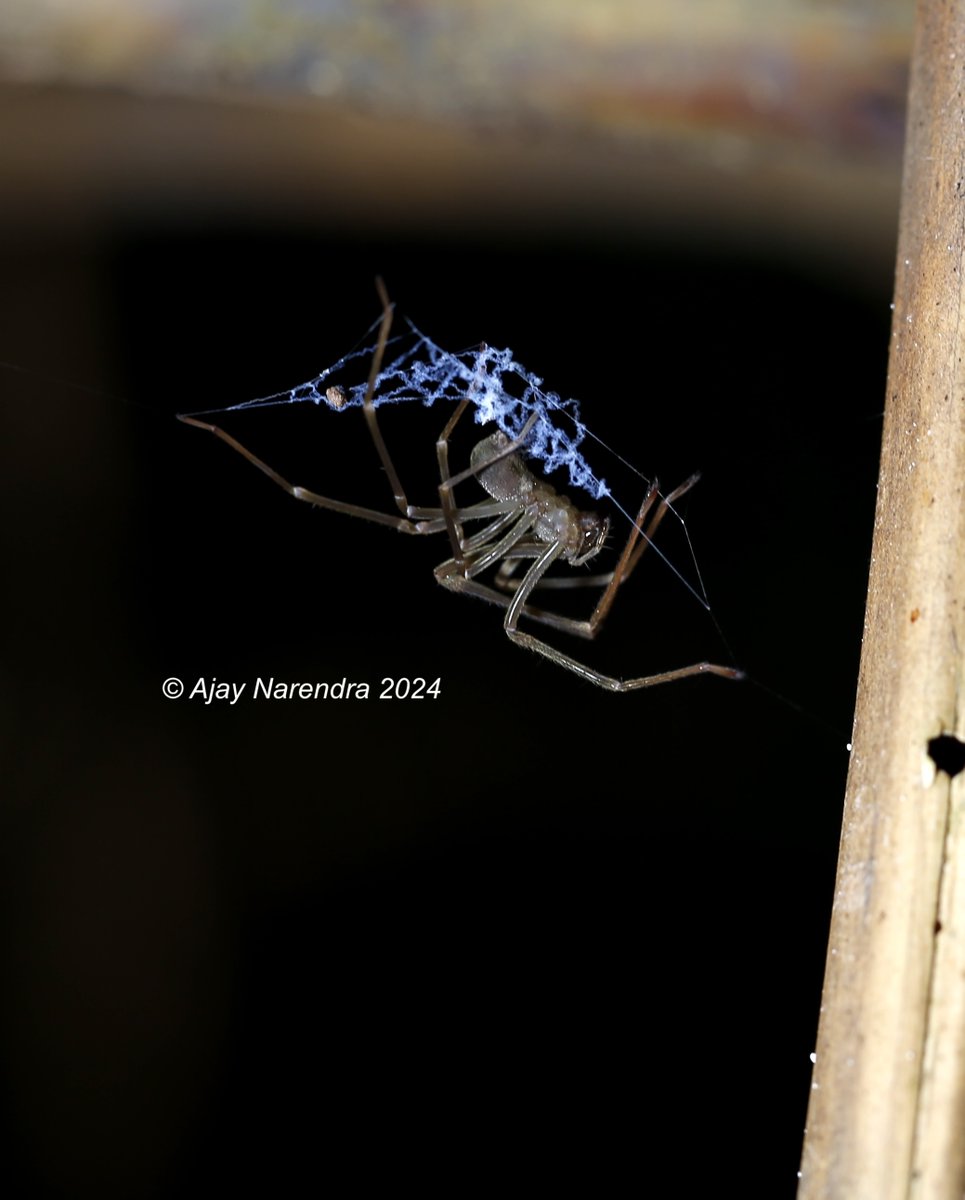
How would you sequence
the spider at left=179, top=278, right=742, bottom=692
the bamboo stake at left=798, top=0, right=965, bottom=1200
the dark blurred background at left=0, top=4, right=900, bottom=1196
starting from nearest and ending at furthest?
the bamboo stake at left=798, top=0, right=965, bottom=1200 < the spider at left=179, top=278, right=742, bottom=692 < the dark blurred background at left=0, top=4, right=900, bottom=1196

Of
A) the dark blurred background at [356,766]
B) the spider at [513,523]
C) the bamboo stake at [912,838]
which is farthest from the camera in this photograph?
the dark blurred background at [356,766]

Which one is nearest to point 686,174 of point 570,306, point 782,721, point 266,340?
point 570,306

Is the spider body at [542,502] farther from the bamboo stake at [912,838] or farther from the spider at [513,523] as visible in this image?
the bamboo stake at [912,838]

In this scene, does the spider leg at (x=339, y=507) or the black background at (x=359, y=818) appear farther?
the black background at (x=359, y=818)

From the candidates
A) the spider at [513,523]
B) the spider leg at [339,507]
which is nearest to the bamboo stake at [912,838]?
the spider at [513,523]

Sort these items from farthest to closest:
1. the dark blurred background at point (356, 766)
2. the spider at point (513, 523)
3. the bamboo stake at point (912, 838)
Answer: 1. the dark blurred background at point (356, 766)
2. the spider at point (513, 523)
3. the bamboo stake at point (912, 838)

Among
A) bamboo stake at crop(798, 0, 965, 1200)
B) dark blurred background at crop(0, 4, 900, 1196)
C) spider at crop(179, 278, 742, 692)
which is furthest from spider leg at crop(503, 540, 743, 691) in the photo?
bamboo stake at crop(798, 0, 965, 1200)

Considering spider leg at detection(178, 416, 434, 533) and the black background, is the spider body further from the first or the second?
the black background
